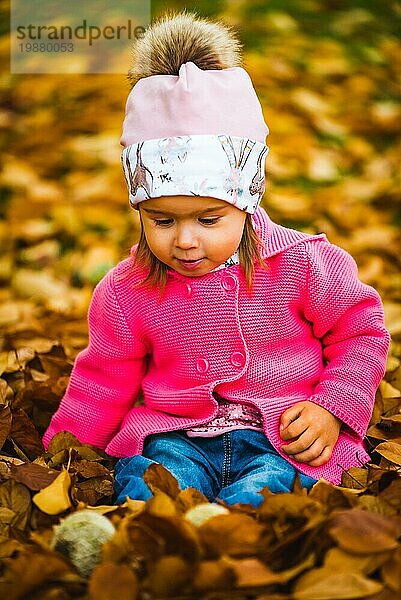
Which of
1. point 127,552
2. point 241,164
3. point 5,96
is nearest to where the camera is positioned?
point 127,552

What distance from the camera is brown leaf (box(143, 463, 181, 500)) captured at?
166 centimetres

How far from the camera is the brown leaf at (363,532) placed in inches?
52.9

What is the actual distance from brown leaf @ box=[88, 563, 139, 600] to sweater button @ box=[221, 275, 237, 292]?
0.68 meters

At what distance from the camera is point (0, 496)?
1629 mm

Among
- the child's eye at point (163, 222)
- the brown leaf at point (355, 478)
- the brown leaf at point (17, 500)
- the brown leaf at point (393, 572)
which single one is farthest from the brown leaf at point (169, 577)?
the child's eye at point (163, 222)

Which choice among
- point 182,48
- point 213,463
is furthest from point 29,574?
point 182,48

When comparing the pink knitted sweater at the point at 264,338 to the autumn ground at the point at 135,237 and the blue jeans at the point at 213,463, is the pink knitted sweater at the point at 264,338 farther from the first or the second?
the autumn ground at the point at 135,237

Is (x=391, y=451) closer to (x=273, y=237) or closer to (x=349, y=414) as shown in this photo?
(x=349, y=414)

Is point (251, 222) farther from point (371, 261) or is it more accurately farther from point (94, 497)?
point (371, 261)

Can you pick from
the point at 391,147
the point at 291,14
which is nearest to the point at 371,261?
the point at 391,147

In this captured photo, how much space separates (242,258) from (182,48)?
1.30 ft

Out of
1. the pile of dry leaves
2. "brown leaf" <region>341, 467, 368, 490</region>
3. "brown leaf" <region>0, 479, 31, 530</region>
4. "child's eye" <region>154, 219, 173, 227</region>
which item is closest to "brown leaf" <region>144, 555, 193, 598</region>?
the pile of dry leaves

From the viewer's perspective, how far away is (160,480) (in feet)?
5.50

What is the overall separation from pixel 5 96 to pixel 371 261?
2451 mm
